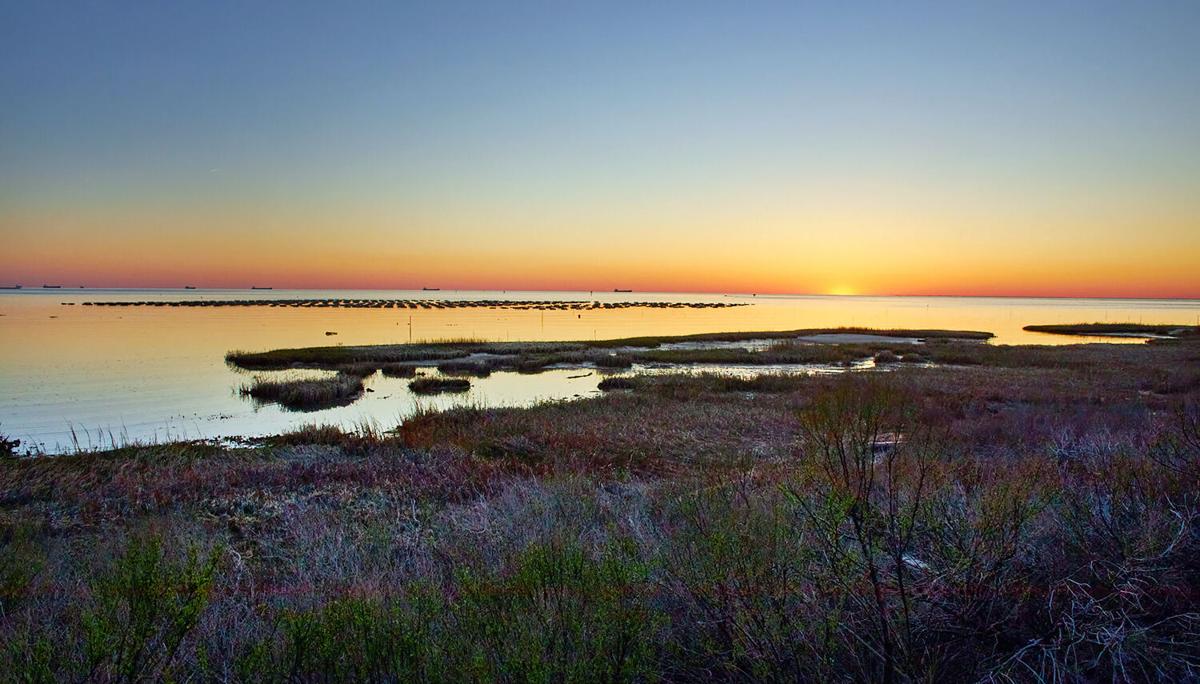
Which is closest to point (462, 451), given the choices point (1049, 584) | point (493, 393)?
point (1049, 584)

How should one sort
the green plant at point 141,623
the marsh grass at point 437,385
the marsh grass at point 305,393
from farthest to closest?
1. the marsh grass at point 437,385
2. the marsh grass at point 305,393
3. the green plant at point 141,623

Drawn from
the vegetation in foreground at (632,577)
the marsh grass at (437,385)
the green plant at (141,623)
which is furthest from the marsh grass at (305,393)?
the green plant at (141,623)

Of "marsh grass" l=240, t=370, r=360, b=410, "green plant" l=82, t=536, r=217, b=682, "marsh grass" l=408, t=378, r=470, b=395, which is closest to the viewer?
"green plant" l=82, t=536, r=217, b=682

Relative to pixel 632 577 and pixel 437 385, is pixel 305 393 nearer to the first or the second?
pixel 437 385

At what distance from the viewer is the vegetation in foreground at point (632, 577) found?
327 centimetres

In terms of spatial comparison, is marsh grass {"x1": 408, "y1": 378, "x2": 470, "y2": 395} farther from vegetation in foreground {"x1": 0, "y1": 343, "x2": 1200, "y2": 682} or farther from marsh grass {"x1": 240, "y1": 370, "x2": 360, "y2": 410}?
vegetation in foreground {"x1": 0, "y1": 343, "x2": 1200, "y2": 682}

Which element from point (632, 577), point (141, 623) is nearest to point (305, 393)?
point (141, 623)

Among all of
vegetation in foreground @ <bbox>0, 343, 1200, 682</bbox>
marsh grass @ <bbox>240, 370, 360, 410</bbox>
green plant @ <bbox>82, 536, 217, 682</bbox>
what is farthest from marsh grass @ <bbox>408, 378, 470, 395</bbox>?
green plant @ <bbox>82, 536, 217, 682</bbox>

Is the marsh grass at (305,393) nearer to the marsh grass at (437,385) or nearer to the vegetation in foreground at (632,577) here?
the marsh grass at (437,385)

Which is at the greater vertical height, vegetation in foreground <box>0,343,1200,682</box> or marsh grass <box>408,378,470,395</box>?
vegetation in foreground <box>0,343,1200,682</box>

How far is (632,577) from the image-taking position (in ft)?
13.6

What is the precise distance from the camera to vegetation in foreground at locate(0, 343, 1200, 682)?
3271 mm

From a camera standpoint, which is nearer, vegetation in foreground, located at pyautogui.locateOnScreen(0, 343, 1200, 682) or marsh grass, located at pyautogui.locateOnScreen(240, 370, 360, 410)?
vegetation in foreground, located at pyautogui.locateOnScreen(0, 343, 1200, 682)

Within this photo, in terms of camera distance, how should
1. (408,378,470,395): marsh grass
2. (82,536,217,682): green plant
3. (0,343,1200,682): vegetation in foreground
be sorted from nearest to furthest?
(82,536,217,682): green plant → (0,343,1200,682): vegetation in foreground → (408,378,470,395): marsh grass
